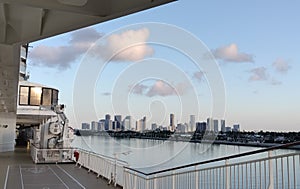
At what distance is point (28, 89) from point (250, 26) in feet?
63.8

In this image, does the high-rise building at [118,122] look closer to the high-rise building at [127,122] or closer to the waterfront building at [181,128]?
the high-rise building at [127,122]

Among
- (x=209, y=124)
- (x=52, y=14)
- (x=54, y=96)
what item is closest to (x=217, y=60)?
(x=209, y=124)

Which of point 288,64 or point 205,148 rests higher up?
point 288,64

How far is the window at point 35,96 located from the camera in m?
28.4

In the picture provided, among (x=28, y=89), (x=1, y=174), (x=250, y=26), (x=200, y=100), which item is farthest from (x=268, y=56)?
(x=28, y=89)

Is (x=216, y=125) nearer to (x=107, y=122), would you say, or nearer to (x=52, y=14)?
(x=107, y=122)

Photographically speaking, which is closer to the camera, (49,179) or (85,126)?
(49,179)

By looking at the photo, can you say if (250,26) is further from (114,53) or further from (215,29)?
(114,53)

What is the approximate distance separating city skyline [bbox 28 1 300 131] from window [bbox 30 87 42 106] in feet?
17.7

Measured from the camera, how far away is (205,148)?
21.5 meters

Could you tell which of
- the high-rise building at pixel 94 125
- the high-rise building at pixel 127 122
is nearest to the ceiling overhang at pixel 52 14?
the high-rise building at pixel 127 122

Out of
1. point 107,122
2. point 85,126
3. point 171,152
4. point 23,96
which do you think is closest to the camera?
point 107,122

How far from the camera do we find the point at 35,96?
28656mm

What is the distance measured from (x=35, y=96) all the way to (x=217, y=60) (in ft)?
56.1
